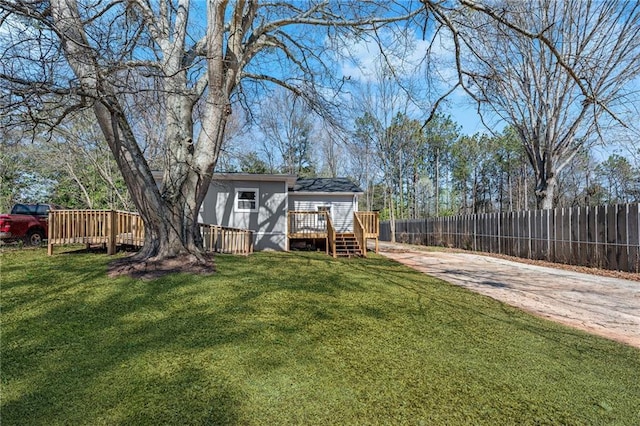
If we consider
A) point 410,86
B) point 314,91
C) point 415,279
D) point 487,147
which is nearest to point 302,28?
point 314,91

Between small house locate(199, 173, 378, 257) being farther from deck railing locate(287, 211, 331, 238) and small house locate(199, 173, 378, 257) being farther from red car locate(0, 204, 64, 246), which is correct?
red car locate(0, 204, 64, 246)

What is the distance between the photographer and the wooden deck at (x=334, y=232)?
12060 mm

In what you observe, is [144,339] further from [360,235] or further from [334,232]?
[360,235]

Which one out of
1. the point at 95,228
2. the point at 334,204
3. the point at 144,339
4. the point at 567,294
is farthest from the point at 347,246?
the point at 144,339

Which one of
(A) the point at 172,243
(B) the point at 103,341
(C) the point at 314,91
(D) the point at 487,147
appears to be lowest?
(B) the point at 103,341

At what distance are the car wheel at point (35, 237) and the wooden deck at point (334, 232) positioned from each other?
849cm

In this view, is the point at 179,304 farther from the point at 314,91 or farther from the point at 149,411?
the point at 314,91

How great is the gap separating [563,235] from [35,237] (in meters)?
18.0

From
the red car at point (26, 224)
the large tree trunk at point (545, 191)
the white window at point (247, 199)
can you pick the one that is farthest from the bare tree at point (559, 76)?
the red car at point (26, 224)

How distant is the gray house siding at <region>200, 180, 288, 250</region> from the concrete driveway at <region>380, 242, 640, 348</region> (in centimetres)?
615

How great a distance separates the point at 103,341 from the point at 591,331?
596 cm

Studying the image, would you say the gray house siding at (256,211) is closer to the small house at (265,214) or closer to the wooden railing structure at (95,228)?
the small house at (265,214)

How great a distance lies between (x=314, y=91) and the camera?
28.7ft

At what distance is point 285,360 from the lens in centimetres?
304
